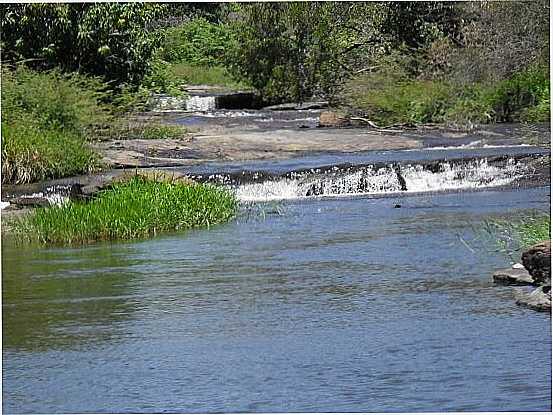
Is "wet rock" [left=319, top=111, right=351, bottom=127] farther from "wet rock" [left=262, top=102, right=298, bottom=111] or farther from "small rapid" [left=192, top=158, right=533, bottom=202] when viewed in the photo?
"small rapid" [left=192, top=158, right=533, bottom=202]

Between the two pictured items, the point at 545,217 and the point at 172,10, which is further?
the point at 172,10

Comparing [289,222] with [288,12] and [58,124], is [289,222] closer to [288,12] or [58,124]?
[58,124]

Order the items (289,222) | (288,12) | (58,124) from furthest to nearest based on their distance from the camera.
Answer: (288,12) → (58,124) → (289,222)

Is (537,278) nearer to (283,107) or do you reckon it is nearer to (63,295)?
(63,295)

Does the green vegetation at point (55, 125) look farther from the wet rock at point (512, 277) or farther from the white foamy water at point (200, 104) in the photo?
the wet rock at point (512, 277)

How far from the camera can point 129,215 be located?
28.6 ft

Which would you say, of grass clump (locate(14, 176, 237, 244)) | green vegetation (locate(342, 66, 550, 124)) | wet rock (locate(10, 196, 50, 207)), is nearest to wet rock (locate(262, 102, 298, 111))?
green vegetation (locate(342, 66, 550, 124))

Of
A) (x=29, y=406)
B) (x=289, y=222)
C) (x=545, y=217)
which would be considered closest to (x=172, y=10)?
(x=289, y=222)

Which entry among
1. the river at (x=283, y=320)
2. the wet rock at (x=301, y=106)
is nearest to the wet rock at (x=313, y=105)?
the wet rock at (x=301, y=106)

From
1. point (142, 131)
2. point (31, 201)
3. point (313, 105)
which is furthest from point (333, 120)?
point (31, 201)

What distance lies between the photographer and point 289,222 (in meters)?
9.54

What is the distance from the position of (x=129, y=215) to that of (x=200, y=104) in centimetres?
1107

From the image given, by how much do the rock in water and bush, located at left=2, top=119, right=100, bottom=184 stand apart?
19.6 feet

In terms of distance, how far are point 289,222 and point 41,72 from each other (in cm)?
541
